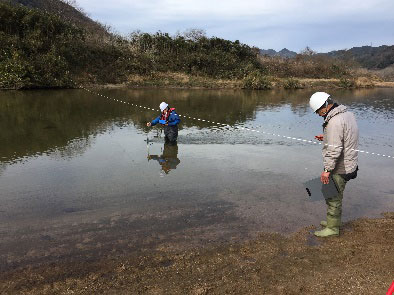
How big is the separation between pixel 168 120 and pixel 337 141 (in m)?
6.94

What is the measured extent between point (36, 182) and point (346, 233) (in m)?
6.57

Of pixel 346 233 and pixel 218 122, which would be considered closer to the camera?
pixel 346 233

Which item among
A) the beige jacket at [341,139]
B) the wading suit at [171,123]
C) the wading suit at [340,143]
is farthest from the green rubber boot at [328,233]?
the wading suit at [171,123]

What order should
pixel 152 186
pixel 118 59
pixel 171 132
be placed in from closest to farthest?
pixel 152 186
pixel 171 132
pixel 118 59

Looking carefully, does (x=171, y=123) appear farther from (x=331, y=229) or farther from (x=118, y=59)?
(x=118, y=59)

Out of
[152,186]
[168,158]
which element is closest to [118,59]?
[168,158]

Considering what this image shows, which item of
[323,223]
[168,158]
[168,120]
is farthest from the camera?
[168,120]

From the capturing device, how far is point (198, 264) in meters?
4.59

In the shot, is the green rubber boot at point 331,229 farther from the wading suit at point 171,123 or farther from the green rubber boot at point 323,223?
the wading suit at point 171,123

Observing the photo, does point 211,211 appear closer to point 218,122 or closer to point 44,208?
point 44,208

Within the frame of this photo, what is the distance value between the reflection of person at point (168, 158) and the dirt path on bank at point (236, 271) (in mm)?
4271

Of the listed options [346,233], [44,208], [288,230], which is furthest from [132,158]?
[346,233]

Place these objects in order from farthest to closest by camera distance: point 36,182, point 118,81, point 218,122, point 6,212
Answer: point 118,81, point 218,122, point 36,182, point 6,212

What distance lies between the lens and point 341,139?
16.0 feet
